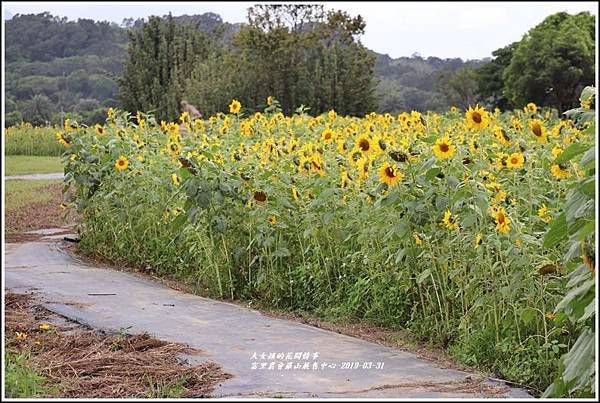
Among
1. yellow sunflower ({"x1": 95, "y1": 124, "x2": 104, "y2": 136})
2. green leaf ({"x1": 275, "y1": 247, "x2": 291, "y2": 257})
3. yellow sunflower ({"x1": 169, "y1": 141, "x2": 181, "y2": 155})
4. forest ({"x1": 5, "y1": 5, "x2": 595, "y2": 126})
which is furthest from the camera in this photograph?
forest ({"x1": 5, "y1": 5, "x2": 595, "y2": 126})

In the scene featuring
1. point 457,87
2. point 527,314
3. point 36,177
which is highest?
point 457,87

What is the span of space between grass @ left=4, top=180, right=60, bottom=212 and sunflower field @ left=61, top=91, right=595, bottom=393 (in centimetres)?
411

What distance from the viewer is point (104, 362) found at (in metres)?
3.52

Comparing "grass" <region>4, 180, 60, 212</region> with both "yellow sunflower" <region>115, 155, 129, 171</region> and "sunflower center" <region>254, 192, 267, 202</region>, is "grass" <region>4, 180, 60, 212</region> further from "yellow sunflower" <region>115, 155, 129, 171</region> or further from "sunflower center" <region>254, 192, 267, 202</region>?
"sunflower center" <region>254, 192, 267, 202</region>

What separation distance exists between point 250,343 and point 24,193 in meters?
8.16

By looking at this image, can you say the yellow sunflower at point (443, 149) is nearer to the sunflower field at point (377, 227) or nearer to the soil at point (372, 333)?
the sunflower field at point (377, 227)

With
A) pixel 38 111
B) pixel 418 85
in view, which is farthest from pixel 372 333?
pixel 418 85

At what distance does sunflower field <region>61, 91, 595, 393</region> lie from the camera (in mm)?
3623

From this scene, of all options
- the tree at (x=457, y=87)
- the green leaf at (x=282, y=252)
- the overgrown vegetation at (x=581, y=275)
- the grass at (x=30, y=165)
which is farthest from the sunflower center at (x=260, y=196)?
the tree at (x=457, y=87)

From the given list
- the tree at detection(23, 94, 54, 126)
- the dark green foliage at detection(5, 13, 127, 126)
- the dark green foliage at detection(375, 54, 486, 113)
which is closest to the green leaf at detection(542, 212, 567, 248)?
the dark green foliage at detection(5, 13, 127, 126)

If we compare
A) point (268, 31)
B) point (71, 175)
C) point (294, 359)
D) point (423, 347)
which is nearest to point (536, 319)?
point (423, 347)

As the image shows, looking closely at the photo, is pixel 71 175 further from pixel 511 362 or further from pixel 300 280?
pixel 511 362

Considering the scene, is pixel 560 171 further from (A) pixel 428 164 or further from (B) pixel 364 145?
(B) pixel 364 145

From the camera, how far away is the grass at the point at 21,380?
9.85 feet
